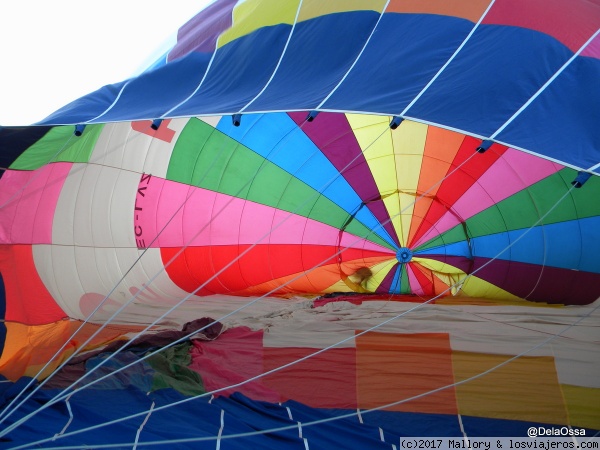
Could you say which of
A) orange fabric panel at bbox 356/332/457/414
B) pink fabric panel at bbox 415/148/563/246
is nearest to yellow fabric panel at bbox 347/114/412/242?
pink fabric panel at bbox 415/148/563/246

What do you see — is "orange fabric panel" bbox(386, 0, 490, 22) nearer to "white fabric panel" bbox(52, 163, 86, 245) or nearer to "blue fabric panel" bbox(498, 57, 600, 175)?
"blue fabric panel" bbox(498, 57, 600, 175)

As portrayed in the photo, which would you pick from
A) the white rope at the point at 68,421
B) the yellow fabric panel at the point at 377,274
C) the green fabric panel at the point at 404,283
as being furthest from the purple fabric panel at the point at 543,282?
the white rope at the point at 68,421

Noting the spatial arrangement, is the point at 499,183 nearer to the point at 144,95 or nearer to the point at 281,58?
the point at 281,58

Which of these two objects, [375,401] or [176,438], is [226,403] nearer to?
[176,438]

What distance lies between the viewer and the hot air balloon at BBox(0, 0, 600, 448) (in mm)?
2160

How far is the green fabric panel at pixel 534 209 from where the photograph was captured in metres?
3.93

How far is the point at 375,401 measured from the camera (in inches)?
101

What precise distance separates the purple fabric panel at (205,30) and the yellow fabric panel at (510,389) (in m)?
1.76

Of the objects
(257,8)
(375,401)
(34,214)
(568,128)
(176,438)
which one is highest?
(257,8)

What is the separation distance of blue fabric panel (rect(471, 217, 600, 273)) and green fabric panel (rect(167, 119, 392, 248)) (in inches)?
34.1

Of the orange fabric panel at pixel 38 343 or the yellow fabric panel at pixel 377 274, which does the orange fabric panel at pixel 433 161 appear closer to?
the yellow fabric panel at pixel 377 274

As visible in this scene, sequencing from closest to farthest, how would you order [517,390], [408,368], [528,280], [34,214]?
1. [517,390]
2. [408,368]
3. [34,214]
4. [528,280]

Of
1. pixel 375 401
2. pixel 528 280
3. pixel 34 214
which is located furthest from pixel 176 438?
pixel 528 280

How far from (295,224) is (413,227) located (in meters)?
0.83
